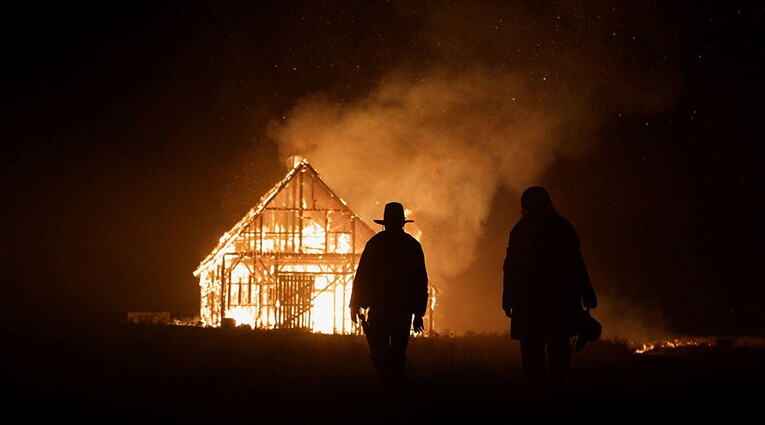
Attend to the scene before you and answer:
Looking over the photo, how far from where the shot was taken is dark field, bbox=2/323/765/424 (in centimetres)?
762

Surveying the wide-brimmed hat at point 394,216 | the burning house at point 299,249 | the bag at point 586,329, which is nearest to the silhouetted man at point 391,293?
the wide-brimmed hat at point 394,216

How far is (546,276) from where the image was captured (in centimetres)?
833

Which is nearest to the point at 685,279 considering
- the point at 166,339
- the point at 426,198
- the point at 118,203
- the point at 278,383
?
the point at 426,198

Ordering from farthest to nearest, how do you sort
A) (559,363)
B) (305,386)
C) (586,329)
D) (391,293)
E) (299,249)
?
(299,249) → (305,386) → (391,293) → (586,329) → (559,363)

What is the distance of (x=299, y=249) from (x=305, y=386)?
15.6 metres

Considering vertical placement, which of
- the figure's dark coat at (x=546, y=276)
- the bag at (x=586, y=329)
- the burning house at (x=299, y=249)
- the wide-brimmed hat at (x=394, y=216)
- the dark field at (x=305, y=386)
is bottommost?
the dark field at (x=305, y=386)

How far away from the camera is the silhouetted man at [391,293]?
853 cm

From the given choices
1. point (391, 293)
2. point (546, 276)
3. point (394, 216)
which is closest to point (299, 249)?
point (394, 216)

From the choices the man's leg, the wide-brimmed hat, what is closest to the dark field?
the man's leg

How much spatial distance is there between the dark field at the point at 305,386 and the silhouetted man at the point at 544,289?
433 millimetres

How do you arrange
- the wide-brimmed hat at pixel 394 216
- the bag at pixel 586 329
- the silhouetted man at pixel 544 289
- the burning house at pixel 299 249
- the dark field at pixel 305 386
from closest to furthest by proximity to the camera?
the dark field at pixel 305 386, the silhouetted man at pixel 544 289, the bag at pixel 586 329, the wide-brimmed hat at pixel 394 216, the burning house at pixel 299 249

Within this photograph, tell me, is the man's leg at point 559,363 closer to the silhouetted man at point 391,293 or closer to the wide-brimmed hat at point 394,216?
the silhouetted man at point 391,293

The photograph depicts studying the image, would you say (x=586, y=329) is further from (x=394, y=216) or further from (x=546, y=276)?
(x=394, y=216)

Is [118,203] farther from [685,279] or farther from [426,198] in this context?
[685,279]
